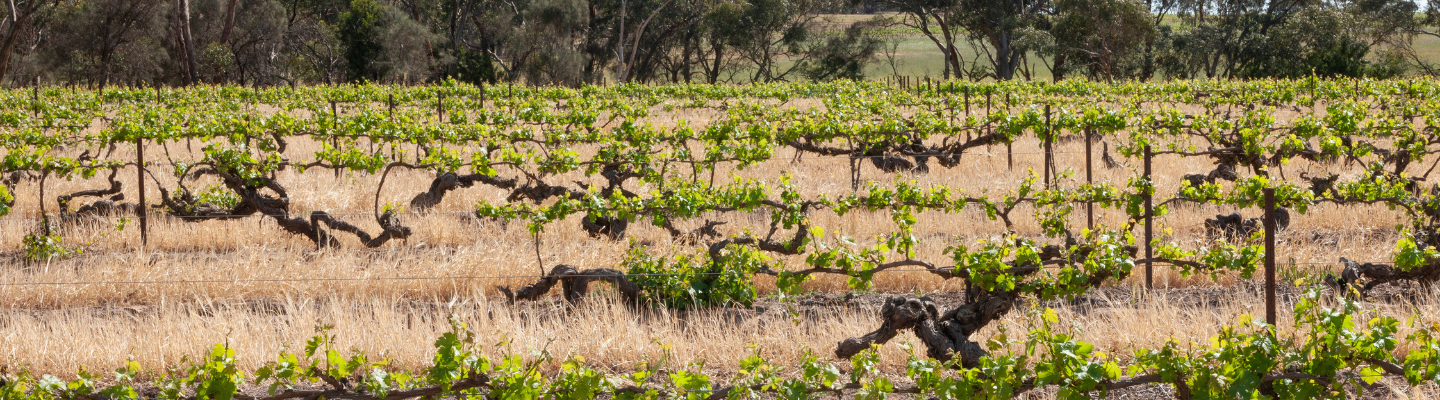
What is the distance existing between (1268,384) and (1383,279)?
3.17 m

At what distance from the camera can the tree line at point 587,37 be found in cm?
3788

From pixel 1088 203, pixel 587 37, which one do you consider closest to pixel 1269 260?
pixel 1088 203

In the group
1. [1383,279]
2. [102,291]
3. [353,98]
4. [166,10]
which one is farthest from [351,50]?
[1383,279]

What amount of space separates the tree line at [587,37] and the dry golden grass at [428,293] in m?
28.6

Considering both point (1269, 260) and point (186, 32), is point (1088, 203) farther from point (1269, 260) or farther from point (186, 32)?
Answer: point (186, 32)

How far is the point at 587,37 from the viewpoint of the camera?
140 feet

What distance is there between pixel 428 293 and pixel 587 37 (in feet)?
120

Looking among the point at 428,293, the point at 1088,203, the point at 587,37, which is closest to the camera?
the point at 428,293

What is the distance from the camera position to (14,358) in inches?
203

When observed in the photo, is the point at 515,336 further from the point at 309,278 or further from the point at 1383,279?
the point at 1383,279

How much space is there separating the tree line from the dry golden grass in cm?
2862

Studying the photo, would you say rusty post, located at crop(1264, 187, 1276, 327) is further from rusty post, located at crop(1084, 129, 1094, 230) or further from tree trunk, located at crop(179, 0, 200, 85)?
tree trunk, located at crop(179, 0, 200, 85)

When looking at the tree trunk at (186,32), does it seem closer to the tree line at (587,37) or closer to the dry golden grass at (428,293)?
the tree line at (587,37)

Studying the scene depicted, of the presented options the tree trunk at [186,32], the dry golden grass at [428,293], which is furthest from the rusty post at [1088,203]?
the tree trunk at [186,32]
